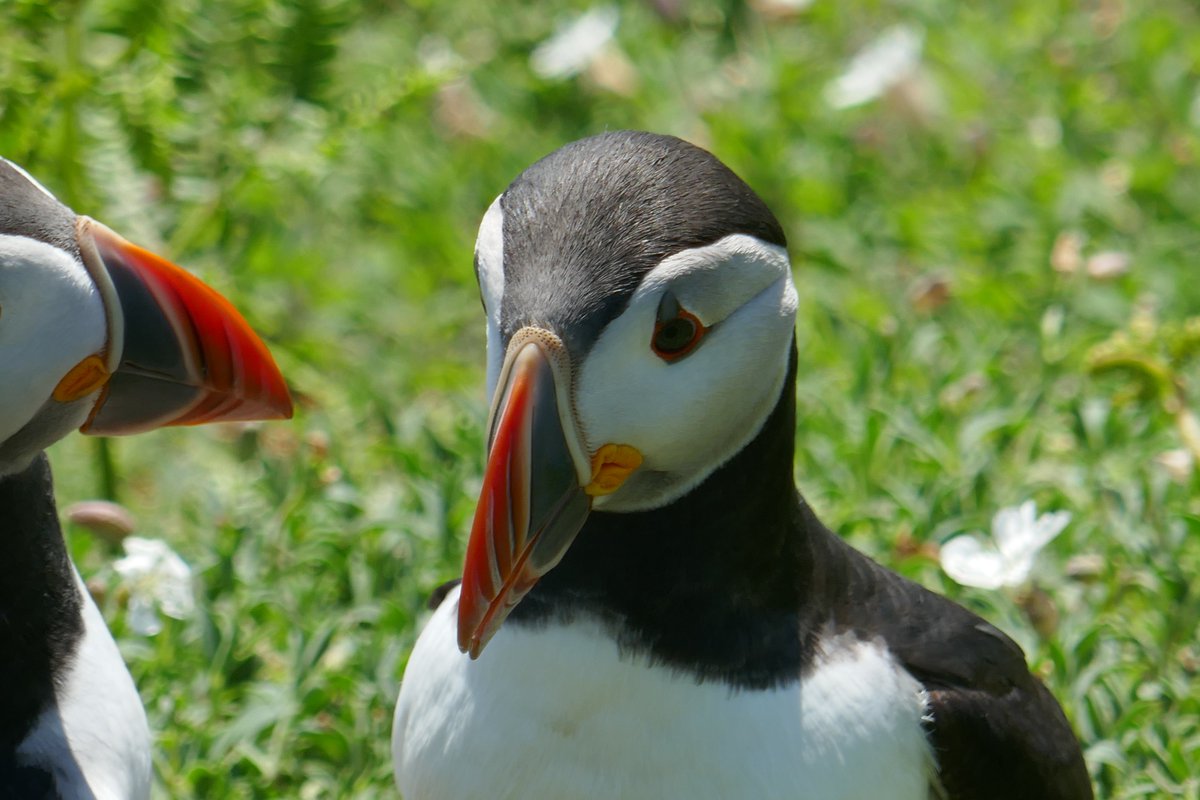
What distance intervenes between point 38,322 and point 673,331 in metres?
0.81

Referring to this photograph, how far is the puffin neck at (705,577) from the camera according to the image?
86.0 inches

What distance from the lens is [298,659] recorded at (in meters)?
3.20

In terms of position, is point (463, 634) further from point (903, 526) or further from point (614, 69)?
point (614, 69)

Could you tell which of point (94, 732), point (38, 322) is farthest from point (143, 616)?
point (38, 322)

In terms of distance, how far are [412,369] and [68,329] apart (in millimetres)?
2407

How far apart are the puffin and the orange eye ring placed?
0.65 m

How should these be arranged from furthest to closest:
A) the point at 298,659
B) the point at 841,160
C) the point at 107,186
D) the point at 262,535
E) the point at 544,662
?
1. the point at 841,160
2. the point at 107,186
3. the point at 262,535
4. the point at 298,659
5. the point at 544,662

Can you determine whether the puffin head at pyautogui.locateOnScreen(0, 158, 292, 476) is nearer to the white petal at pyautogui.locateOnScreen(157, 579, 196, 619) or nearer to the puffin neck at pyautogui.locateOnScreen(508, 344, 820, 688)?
the puffin neck at pyautogui.locateOnScreen(508, 344, 820, 688)

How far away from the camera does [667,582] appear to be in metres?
2.20

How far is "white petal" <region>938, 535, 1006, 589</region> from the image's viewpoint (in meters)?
3.20

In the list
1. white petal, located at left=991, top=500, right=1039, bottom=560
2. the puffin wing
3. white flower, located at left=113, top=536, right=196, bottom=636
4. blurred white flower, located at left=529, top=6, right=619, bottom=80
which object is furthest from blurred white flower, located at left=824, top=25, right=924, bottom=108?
the puffin wing

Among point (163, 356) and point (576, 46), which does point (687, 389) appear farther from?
point (576, 46)

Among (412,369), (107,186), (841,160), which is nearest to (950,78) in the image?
(841,160)

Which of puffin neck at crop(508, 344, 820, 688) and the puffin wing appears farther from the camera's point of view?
the puffin wing
